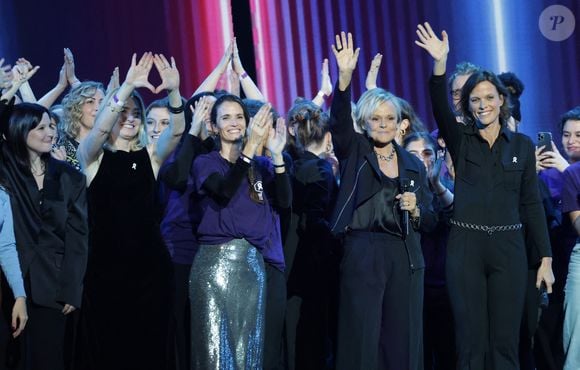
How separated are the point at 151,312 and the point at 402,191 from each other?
4.87 ft

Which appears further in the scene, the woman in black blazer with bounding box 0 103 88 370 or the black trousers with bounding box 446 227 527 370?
the black trousers with bounding box 446 227 527 370

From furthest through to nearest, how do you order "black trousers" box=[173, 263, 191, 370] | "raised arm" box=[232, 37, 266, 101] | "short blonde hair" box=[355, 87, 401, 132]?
1. "raised arm" box=[232, 37, 266, 101]
2. "black trousers" box=[173, 263, 191, 370]
3. "short blonde hair" box=[355, 87, 401, 132]

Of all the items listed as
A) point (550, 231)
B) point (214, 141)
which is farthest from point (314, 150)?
point (550, 231)

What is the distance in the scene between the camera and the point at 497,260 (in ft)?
14.5

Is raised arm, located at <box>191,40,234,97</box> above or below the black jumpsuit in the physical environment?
above

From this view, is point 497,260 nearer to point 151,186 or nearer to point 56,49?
point 151,186

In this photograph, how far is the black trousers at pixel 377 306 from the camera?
4375 mm

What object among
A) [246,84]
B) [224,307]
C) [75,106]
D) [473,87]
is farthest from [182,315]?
[473,87]

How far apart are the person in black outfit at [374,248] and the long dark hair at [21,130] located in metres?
1.45

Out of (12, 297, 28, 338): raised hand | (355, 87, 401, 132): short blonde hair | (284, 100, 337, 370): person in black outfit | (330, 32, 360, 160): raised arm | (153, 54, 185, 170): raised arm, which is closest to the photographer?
(12, 297, 28, 338): raised hand

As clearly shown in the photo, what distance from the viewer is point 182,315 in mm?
4852

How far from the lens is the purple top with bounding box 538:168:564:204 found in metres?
5.28

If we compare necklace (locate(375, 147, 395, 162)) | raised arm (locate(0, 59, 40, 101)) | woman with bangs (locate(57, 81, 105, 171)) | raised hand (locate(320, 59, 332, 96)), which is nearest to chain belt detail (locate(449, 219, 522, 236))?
necklace (locate(375, 147, 395, 162))

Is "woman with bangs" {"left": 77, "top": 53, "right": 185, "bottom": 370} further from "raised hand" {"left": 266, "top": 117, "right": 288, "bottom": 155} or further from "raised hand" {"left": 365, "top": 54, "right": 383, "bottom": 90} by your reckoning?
"raised hand" {"left": 365, "top": 54, "right": 383, "bottom": 90}
